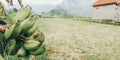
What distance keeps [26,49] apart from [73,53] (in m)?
13.4

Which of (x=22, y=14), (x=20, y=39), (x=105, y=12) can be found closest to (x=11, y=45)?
(x=20, y=39)

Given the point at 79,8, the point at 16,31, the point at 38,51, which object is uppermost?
the point at 16,31

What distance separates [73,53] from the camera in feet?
48.6

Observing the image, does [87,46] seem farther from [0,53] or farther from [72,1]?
[72,1]

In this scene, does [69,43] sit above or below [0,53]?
below

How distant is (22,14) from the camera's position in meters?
1.61

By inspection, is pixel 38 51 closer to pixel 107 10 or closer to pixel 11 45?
pixel 11 45

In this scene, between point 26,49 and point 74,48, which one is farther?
point 74,48

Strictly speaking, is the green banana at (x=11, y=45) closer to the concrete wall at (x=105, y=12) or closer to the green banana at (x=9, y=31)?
the green banana at (x=9, y=31)

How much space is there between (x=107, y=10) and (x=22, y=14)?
44375 millimetres

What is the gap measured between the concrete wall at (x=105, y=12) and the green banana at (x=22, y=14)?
42413 mm

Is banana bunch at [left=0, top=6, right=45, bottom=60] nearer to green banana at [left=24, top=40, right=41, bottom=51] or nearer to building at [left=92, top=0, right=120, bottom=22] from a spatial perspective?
green banana at [left=24, top=40, right=41, bottom=51]

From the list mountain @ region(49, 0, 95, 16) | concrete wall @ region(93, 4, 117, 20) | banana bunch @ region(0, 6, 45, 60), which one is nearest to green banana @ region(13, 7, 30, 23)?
banana bunch @ region(0, 6, 45, 60)

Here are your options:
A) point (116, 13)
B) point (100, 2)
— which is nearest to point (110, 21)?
point (116, 13)
